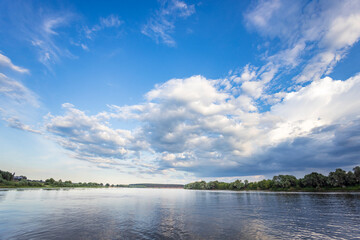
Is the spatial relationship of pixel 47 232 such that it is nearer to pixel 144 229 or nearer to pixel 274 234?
pixel 144 229

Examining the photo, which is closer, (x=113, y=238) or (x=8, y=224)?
(x=113, y=238)

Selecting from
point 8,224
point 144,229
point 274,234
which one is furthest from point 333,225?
point 8,224

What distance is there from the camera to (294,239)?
25.4m

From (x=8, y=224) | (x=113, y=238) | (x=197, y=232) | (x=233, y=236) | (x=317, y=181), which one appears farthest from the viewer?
(x=317, y=181)

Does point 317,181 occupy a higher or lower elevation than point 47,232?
higher

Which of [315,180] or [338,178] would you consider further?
[315,180]

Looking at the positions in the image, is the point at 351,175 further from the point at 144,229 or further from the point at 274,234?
the point at 144,229

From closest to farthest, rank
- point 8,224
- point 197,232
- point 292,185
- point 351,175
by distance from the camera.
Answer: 1. point 197,232
2. point 8,224
3. point 351,175
4. point 292,185

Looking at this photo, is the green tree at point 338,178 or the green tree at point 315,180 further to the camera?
the green tree at point 315,180

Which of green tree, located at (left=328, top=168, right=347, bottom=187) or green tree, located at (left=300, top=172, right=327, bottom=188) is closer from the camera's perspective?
green tree, located at (left=328, top=168, right=347, bottom=187)

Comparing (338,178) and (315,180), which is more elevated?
(338,178)

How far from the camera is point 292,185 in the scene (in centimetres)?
19800

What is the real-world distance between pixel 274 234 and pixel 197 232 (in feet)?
38.4

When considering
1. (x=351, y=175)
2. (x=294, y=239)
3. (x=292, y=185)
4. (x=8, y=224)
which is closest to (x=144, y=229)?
(x=294, y=239)
